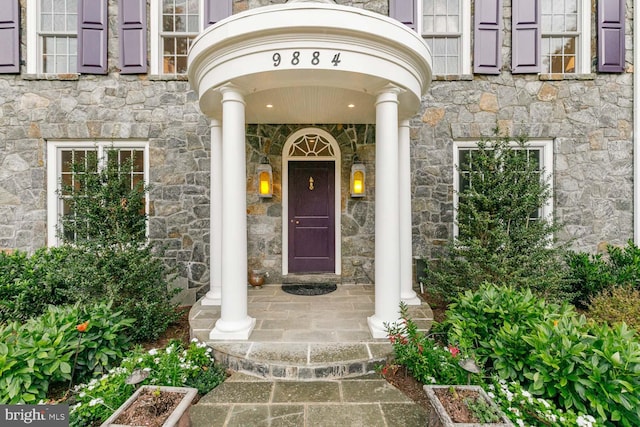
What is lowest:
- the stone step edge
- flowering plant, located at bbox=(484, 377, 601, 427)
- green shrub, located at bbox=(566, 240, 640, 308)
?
the stone step edge

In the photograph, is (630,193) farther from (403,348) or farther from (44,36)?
(44,36)

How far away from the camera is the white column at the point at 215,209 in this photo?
4008 millimetres

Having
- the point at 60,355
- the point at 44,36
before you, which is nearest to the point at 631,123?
the point at 60,355

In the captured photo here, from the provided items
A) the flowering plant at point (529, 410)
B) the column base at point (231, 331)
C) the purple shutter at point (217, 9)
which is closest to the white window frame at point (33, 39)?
the purple shutter at point (217, 9)

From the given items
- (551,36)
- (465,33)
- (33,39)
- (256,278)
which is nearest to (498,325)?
(256,278)

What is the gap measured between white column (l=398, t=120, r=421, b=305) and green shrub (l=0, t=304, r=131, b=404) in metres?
3.20

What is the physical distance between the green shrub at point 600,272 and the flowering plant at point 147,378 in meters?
4.50

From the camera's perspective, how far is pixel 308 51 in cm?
275

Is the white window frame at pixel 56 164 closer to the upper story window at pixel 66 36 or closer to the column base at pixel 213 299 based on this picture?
the upper story window at pixel 66 36

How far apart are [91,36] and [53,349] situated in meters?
4.87

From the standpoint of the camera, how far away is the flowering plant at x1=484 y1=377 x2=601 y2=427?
192cm

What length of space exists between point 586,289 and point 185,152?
20.7ft

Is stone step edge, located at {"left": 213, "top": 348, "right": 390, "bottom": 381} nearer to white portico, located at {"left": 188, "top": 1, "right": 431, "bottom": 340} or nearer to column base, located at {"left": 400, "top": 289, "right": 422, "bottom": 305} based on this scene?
white portico, located at {"left": 188, "top": 1, "right": 431, "bottom": 340}

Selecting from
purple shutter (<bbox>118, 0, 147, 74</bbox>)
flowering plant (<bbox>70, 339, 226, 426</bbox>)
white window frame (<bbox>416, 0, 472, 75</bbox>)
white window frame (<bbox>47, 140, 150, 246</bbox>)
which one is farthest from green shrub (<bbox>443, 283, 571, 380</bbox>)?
purple shutter (<bbox>118, 0, 147, 74</bbox>)
